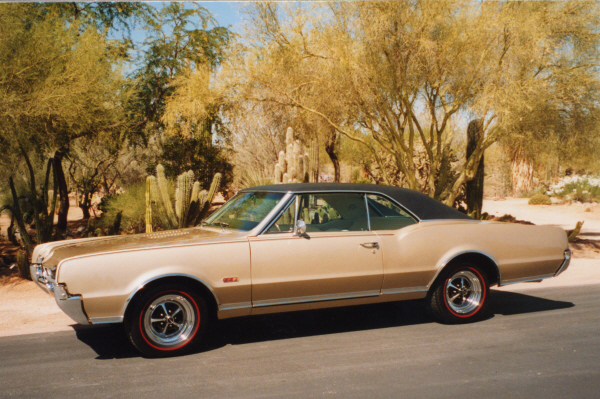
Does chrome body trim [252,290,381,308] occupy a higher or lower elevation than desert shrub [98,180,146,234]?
lower

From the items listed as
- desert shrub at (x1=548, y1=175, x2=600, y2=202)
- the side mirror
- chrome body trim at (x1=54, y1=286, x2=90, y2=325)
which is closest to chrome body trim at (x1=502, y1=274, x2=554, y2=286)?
the side mirror

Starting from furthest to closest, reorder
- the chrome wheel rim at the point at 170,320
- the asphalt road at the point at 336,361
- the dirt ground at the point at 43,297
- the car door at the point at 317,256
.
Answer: the dirt ground at the point at 43,297
the car door at the point at 317,256
the chrome wheel rim at the point at 170,320
the asphalt road at the point at 336,361

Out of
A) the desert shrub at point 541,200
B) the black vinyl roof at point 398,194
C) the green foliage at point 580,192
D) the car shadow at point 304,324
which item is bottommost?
the car shadow at point 304,324

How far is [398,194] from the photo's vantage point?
6.00 meters

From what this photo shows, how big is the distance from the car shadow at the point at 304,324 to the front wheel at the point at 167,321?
27 centimetres

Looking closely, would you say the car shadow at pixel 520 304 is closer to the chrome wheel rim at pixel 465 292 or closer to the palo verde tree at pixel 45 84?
the chrome wheel rim at pixel 465 292

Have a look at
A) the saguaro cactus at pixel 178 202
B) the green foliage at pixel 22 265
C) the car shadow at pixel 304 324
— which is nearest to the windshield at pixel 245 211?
the car shadow at pixel 304 324

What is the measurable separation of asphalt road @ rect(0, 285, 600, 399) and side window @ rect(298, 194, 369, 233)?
1160mm

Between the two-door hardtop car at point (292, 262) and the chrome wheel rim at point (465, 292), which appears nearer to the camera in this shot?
the two-door hardtop car at point (292, 262)

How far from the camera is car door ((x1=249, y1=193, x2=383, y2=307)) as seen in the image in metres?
5.07

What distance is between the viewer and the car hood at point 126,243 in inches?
191

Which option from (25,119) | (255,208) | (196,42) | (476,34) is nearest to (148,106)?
(196,42)

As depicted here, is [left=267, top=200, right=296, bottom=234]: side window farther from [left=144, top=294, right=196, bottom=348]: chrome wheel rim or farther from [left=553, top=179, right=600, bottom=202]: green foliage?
[left=553, top=179, right=600, bottom=202]: green foliage

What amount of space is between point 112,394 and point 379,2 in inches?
348
